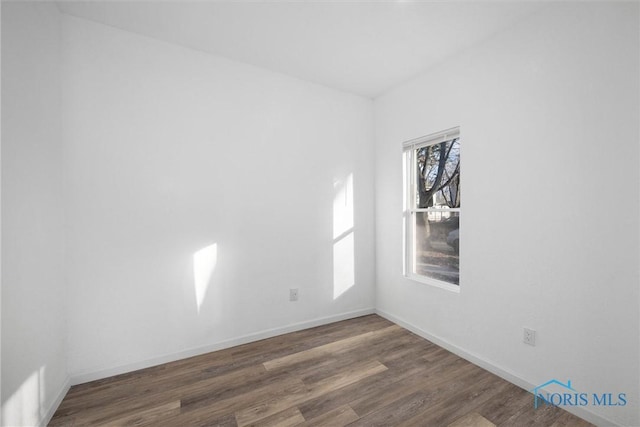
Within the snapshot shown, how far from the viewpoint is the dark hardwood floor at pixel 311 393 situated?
175cm

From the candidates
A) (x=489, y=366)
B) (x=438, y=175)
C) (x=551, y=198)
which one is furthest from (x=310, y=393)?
(x=438, y=175)

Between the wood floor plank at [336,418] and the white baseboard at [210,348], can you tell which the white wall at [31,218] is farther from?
the wood floor plank at [336,418]

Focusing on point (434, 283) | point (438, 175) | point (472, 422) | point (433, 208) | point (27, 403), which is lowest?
point (472, 422)

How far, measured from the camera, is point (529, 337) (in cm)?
204

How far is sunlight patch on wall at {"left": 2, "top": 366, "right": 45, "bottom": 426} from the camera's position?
1.38 meters

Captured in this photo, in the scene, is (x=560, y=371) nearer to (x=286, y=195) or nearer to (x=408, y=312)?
(x=408, y=312)

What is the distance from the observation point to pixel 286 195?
294 cm

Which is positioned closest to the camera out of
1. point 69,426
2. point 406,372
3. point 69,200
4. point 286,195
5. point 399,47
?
point 69,426

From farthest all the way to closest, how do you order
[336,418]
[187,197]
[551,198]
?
[187,197] < [551,198] < [336,418]

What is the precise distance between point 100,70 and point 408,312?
356 centimetres

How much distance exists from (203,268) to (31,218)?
1.19 m

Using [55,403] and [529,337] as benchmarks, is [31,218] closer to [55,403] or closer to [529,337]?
[55,403]

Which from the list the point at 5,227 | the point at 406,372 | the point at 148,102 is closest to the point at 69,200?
the point at 5,227

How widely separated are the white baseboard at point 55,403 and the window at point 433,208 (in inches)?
120
